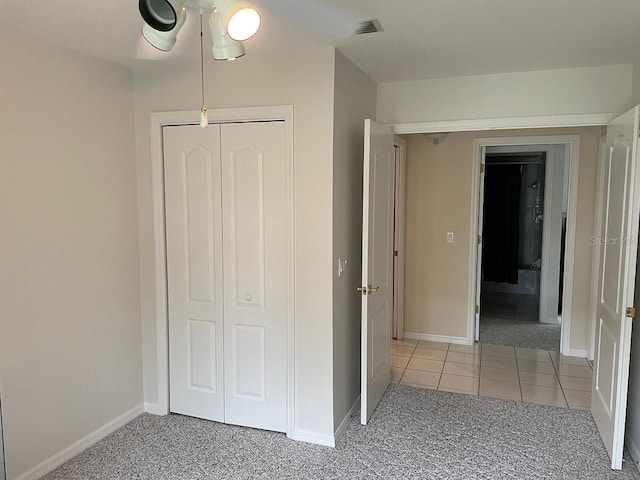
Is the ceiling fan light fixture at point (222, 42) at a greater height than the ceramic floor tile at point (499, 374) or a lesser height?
greater

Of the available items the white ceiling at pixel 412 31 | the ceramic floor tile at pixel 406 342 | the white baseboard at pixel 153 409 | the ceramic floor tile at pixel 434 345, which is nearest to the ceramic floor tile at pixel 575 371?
Result: the ceramic floor tile at pixel 434 345

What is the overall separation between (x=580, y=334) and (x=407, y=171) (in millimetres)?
2341

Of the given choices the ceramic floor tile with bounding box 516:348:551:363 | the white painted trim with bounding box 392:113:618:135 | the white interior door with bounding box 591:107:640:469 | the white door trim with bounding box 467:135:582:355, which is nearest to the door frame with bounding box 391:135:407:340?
the white door trim with bounding box 467:135:582:355

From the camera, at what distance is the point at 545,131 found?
4.69m

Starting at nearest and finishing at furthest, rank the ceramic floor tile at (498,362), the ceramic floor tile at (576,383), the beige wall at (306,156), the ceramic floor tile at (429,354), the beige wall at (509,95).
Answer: the beige wall at (306,156) < the beige wall at (509,95) < the ceramic floor tile at (576,383) < the ceramic floor tile at (498,362) < the ceramic floor tile at (429,354)

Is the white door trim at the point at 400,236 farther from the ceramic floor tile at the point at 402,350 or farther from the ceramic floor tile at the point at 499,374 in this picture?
the ceramic floor tile at the point at 499,374

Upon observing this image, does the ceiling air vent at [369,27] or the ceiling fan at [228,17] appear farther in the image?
the ceiling air vent at [369,27]

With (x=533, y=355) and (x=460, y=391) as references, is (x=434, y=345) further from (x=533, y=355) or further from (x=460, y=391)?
(x=460, y=391)

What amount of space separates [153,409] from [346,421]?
1396 mm

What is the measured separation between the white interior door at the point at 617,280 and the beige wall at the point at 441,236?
173 cm

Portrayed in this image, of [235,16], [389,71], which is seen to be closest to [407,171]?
[389,71]

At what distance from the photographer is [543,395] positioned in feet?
12.2

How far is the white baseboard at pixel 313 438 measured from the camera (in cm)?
294

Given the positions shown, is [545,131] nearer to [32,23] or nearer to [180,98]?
[180,98]
